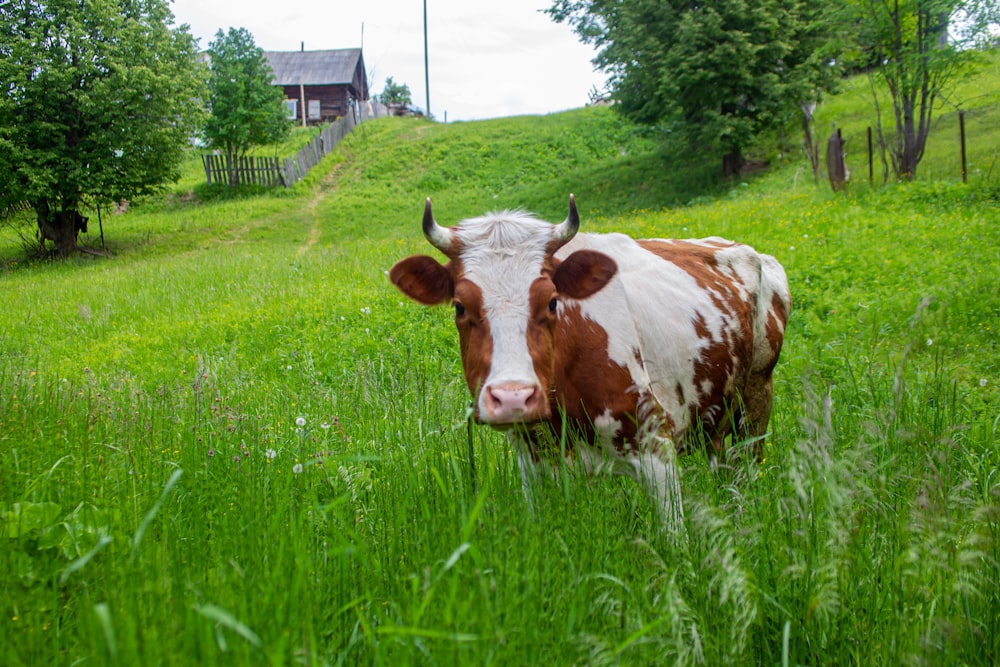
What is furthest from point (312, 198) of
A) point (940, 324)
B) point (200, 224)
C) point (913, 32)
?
point (940, 324)

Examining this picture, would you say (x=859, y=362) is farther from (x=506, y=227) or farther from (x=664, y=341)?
(x=506, y=227)

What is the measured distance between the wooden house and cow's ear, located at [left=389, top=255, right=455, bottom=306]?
62062 mm

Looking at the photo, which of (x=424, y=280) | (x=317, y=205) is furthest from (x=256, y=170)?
(x=424, y=280)

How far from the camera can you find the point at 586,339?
158 inches

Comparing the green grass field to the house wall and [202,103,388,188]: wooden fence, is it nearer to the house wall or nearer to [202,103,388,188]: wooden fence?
[202,103,388,188]: wooden fence

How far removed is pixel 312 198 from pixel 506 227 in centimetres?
3184

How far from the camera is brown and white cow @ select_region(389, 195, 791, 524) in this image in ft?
11.2

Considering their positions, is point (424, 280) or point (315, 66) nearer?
point (424, 280)

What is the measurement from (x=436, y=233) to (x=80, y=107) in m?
23.5

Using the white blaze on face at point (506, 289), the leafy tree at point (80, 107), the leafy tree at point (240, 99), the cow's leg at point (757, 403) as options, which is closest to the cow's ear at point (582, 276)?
the white blaze on face at point (506, 289)

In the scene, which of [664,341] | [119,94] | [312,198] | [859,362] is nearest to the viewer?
[664,341]

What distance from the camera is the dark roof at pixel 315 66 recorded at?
2469 inches

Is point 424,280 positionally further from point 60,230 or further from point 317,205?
point 317,205

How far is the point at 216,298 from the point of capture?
1234 cm
